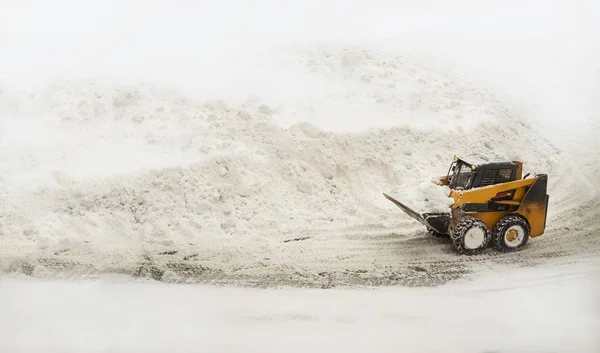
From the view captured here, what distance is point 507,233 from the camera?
3781mm

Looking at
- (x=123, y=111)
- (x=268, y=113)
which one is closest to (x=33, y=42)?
(x=123, y=111)

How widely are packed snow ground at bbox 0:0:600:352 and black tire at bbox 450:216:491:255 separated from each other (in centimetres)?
8

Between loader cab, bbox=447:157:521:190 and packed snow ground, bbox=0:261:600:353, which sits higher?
loader cab, bbox=447:157:521:190

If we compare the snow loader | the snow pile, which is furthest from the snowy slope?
the snow loader

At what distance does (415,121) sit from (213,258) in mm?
2160

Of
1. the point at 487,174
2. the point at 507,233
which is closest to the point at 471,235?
the point at 507,233

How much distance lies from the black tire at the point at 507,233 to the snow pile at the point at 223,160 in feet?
1.24

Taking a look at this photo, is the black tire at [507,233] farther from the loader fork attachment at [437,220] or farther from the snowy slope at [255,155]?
the loader fork attachment at [437,220]

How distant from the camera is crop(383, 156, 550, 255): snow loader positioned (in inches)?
148

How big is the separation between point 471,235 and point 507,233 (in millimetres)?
235

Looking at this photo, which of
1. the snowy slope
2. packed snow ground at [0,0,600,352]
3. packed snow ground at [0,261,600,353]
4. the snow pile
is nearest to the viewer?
packed snow ground at [0,261,600,353]

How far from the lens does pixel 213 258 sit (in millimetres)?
3734

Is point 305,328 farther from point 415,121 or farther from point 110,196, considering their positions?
point 415,121

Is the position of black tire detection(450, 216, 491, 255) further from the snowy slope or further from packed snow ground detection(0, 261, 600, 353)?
packed snow ground detection(0, 261, 600, 353)
